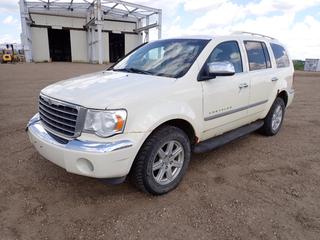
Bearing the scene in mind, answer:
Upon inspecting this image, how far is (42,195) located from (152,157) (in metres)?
1.36

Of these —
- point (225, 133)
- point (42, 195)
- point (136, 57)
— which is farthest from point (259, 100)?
point (42, 195)

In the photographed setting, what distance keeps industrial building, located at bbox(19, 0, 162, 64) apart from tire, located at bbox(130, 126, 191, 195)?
28819 mm

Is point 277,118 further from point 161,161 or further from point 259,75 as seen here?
point 161,161

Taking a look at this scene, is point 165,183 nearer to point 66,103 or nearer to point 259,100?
point 66,103

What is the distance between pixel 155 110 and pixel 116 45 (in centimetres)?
3825

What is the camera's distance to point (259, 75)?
4.29m

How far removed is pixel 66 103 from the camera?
2.66 metres

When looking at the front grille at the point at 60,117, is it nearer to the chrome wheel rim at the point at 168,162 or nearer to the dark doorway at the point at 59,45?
the chrome wheel rim at the point at 168,162

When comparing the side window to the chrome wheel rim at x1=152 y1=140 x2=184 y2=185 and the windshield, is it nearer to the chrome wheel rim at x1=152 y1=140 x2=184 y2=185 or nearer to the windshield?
the windshield

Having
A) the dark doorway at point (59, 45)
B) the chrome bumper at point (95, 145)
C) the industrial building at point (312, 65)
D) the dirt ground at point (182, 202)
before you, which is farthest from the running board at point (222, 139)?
the industrial building at point (312, 65)

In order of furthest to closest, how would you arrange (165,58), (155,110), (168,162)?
(165,58) < (168,162) < (155,110)

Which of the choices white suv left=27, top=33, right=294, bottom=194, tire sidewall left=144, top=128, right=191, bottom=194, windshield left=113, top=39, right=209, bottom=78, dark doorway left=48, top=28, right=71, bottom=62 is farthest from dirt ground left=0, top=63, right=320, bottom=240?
dark doorway left=48, top=28, right=71, bottom=62

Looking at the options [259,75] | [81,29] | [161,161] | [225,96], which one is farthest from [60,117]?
[81,29]

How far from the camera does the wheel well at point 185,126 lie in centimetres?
307
